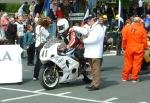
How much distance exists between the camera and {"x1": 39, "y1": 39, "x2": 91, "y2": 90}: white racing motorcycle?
12211 millimetres

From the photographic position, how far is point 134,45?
13.4m

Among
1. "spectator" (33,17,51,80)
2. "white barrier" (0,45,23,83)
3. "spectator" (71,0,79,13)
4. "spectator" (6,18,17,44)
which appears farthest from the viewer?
"spectator" (71,0,79,13)

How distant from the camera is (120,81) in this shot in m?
13.9

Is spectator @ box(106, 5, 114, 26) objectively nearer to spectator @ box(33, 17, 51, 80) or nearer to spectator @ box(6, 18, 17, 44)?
spectator @ box(6, 18, 17, 44)

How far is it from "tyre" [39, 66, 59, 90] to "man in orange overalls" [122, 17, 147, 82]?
2.25 m

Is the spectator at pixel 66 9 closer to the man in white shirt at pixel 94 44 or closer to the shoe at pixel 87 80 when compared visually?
the shoe at pixel 87 80

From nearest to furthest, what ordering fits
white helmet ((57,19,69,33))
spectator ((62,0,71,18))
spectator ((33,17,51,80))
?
spectator ((33,17,51,80)), white helmet ((57,19,69,33)), spectator ((62,0,71,18))

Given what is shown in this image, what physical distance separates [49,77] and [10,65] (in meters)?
1.56

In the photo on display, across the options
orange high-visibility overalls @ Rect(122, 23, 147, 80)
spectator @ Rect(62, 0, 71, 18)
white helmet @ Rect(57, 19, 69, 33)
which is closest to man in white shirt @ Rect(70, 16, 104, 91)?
orange high-visibility overalls @ Rect(122, 23, 147, 80)

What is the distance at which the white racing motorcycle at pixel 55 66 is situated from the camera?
40.1 ft

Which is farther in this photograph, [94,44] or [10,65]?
[10,65]

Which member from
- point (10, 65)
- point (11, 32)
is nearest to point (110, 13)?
point (11, 32)

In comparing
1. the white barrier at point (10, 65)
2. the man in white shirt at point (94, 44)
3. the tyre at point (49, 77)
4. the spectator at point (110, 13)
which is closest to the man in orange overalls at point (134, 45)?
the man in white shirt at point (94, 44)

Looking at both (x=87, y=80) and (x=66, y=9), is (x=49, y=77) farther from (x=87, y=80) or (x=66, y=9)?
(x=66, y=9)
